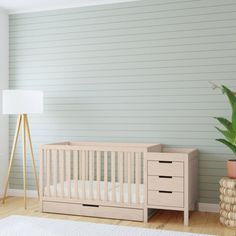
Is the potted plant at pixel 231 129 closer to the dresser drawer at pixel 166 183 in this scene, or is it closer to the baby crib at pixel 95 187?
the dresser drawer at pixel 166 183

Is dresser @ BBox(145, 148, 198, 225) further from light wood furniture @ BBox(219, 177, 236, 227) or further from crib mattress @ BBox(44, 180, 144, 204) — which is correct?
light wood furniture @ BBox(219, 177, 236, 227)

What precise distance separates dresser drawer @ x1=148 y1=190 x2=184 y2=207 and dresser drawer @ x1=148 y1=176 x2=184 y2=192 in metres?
0.05

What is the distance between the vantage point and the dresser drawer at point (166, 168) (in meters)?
3.58

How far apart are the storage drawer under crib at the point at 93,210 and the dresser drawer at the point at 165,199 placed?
0.17 meters

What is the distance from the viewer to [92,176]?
3.89m

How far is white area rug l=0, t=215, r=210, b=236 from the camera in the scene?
3.28 metres

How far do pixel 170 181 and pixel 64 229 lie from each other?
3.60ft

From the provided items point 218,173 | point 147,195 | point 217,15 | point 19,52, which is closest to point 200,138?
point 218,173

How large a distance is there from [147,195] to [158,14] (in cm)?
204

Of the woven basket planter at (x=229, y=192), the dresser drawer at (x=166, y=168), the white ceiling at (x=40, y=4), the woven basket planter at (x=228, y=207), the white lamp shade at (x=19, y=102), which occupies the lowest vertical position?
the woven basket planter at (x=228, y=207)

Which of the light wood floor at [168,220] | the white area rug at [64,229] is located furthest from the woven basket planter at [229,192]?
the white area rug at [64,229]

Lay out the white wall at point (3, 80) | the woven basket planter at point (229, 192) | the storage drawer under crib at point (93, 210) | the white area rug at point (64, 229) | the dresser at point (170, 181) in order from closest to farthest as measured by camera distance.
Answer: the white area rug at point (64, 229) < the woven basket planter at point (229, 192) < the dresser at point (170, 181) < the storage drawer under crib at point (93, 210) < the white wall at point (3, 80)

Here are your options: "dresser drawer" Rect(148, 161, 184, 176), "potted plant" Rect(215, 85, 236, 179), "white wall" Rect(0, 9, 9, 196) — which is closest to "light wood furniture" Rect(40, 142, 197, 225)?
"dresser drawer" Rect(148, 161, 184, 176)

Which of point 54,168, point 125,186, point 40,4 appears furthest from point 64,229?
point 40,4
